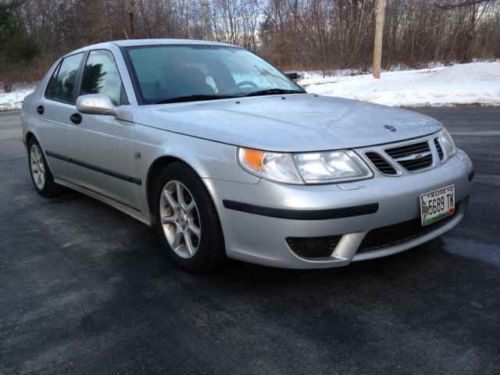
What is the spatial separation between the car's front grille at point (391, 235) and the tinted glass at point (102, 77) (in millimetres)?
1997

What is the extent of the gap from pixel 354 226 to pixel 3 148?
8013mm

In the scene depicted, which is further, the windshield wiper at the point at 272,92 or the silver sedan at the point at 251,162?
the windshield wiper at the point at 272,92

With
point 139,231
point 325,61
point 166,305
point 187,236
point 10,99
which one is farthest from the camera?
point 325,61

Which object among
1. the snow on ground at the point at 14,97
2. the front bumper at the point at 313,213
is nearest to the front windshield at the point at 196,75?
the front bumper at the point at 313,213

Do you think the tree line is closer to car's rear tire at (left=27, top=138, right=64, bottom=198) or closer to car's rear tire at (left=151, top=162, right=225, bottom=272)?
car's rear tire at (left=27, top=138, right=64, bottom=198)

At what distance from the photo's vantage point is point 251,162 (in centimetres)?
268

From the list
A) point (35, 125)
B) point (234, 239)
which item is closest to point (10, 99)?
point (35, 125)

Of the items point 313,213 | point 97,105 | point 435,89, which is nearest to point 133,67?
point 97,105

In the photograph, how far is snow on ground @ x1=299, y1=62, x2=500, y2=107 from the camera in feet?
42.2

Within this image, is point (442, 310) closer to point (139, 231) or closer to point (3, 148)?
point (139, 231)

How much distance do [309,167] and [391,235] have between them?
0.60 m

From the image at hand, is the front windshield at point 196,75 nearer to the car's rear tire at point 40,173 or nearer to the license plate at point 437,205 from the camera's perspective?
the license plate at point 437,205

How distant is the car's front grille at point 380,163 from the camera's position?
2703 millimetres

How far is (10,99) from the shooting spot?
23391 millimetres
